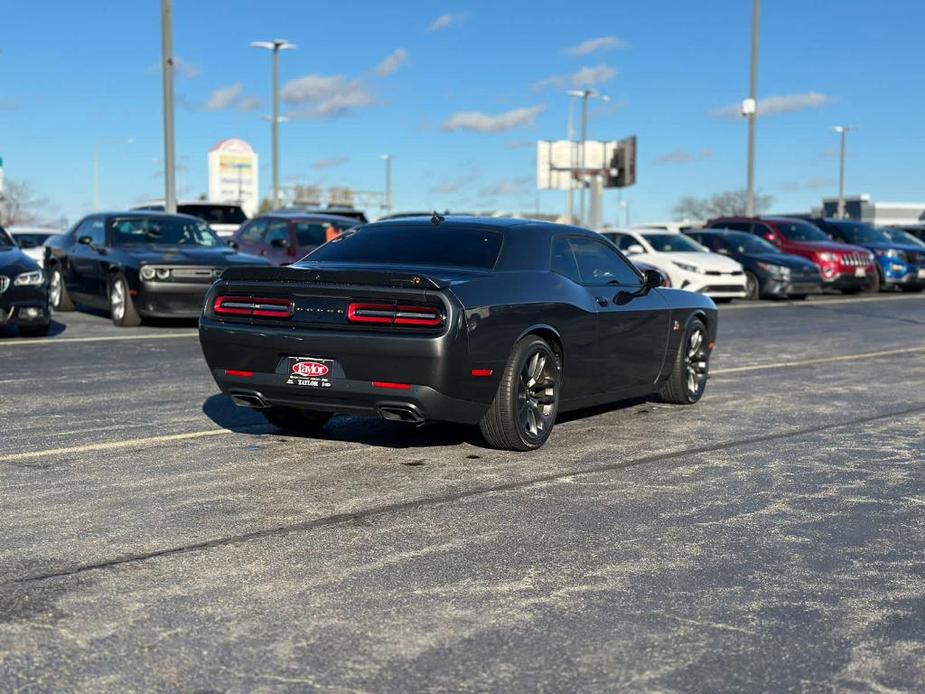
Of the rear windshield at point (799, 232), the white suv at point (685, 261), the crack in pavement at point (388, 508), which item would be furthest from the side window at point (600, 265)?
the rear windshield at point (799, 232)

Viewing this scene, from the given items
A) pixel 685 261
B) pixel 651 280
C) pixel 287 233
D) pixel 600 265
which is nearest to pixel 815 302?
pixel 685 261

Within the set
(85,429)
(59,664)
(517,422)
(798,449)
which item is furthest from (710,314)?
(59,664)

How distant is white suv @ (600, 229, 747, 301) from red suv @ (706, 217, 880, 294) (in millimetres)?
3098

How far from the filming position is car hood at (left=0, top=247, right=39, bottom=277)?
13445mm

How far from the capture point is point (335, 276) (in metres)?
6.90

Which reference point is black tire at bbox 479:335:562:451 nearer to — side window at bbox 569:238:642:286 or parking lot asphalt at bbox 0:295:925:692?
parking lot asphalt at bbox 0:295:925:692

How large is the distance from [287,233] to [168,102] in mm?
5581

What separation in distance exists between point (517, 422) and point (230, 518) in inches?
84.4

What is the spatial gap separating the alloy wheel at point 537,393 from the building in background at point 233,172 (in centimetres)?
8565

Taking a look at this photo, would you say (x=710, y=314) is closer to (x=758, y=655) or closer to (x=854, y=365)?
(x=854, y=365)

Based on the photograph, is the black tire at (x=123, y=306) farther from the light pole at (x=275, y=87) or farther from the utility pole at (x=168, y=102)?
the light pole at (x=275, y=87)

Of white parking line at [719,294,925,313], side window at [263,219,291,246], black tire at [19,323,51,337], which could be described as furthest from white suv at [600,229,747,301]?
black tire at [19,323,51,337]

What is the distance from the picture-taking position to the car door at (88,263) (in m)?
16.6

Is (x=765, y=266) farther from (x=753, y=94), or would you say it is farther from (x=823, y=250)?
(x=753, y=94)
